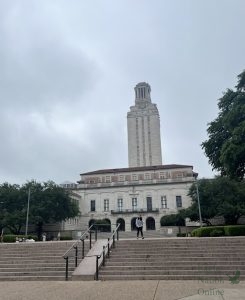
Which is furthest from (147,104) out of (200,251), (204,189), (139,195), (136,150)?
(200,251)

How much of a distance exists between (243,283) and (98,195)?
6584cm

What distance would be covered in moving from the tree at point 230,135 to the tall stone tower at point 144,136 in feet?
225

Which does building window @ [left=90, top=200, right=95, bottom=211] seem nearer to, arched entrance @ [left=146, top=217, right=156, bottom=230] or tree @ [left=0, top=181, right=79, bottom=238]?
arched entrance @ [left=146, top=217, right=156, bottom=230]

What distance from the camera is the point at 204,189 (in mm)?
54969

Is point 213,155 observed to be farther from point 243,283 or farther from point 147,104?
point 147,104

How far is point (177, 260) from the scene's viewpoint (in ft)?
45.6

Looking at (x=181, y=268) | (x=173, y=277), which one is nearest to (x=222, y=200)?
(x=181, y=268)

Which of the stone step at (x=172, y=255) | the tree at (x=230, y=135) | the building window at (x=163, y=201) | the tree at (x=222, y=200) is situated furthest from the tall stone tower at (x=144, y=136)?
the stone step at (x=172, y=255)

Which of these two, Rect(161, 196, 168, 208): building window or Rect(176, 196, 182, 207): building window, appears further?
Rect(161, 196, 168, 208): building window

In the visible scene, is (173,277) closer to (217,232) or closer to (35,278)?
(35,278)

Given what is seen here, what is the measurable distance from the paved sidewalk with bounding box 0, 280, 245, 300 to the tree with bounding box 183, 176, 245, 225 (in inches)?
1656

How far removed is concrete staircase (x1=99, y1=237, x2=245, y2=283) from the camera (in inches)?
493

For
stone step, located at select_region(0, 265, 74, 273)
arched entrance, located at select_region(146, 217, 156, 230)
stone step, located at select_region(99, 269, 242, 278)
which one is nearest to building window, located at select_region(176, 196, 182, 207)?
arched entrance, located at select_region(146, 217, 156, 230)

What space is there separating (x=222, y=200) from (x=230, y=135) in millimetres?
30005
